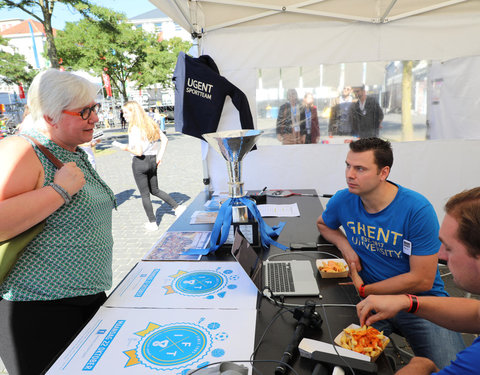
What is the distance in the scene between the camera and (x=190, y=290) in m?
1.63

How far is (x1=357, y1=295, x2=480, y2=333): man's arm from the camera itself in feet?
4.57

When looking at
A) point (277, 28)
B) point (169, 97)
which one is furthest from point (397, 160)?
point (169, 97)

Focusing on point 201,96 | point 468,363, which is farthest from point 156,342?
point 201,96

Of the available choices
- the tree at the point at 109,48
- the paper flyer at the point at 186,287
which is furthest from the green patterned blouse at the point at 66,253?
the tree at the point at 109,48

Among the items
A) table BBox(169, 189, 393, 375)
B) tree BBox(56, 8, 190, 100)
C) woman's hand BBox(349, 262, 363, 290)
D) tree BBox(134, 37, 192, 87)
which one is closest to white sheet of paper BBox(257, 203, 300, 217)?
table BBox(169, 189, 393, 375)

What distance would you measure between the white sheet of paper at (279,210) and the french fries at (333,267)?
0.99m

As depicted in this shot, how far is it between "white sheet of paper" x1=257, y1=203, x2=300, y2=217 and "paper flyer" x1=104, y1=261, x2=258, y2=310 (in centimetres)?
95

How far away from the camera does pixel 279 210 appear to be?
2883 millimetres

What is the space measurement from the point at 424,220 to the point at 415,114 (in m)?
2.99

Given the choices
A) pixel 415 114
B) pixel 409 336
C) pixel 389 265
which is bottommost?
pixel 409 336

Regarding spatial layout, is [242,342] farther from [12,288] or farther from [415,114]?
[415,114]

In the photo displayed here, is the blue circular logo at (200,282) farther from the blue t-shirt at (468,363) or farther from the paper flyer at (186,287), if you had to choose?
the blue t-shirt at (468,363)

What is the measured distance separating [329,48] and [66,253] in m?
3.70

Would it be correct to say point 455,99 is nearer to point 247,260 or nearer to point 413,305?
point 413,305
